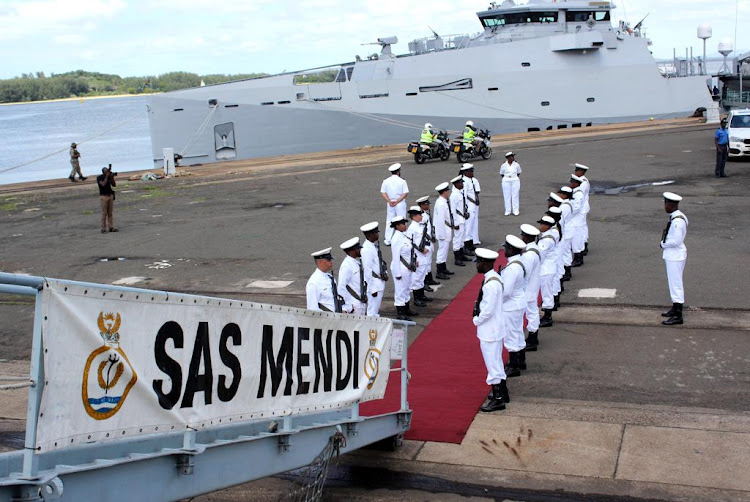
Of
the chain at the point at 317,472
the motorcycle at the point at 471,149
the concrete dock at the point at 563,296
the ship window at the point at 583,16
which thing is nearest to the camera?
the chain at the point at 317,472

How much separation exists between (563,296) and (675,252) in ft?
6.65

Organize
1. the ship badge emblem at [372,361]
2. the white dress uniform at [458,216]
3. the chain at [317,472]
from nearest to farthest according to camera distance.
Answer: the chain at [317,472], the ship badge emblem at [372,361], the white dress uniform at [458,216]

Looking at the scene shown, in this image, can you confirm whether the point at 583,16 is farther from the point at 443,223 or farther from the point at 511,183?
the point at 443,223

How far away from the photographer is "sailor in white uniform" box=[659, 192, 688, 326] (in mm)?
10773

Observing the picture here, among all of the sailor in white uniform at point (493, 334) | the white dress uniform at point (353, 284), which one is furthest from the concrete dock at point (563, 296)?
the white dress uniform at point (353, 284)

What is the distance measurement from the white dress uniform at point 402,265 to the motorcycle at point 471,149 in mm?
15438

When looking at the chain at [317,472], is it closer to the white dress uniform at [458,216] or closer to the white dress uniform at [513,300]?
the white dress uniform at [513,300]

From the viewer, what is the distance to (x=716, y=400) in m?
8.06

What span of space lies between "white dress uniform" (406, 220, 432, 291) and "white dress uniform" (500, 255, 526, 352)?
348 centimetres

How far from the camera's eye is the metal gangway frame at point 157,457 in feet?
11.6

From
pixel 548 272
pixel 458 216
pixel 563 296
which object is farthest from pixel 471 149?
pixel 548 272

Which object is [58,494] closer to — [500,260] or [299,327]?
[299,327]

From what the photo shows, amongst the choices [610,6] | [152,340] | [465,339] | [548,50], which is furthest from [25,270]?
[610,6]

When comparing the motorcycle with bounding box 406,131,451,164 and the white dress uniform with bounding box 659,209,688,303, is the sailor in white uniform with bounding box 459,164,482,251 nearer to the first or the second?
the white dress uniform with bounding box 659,209,688,303
